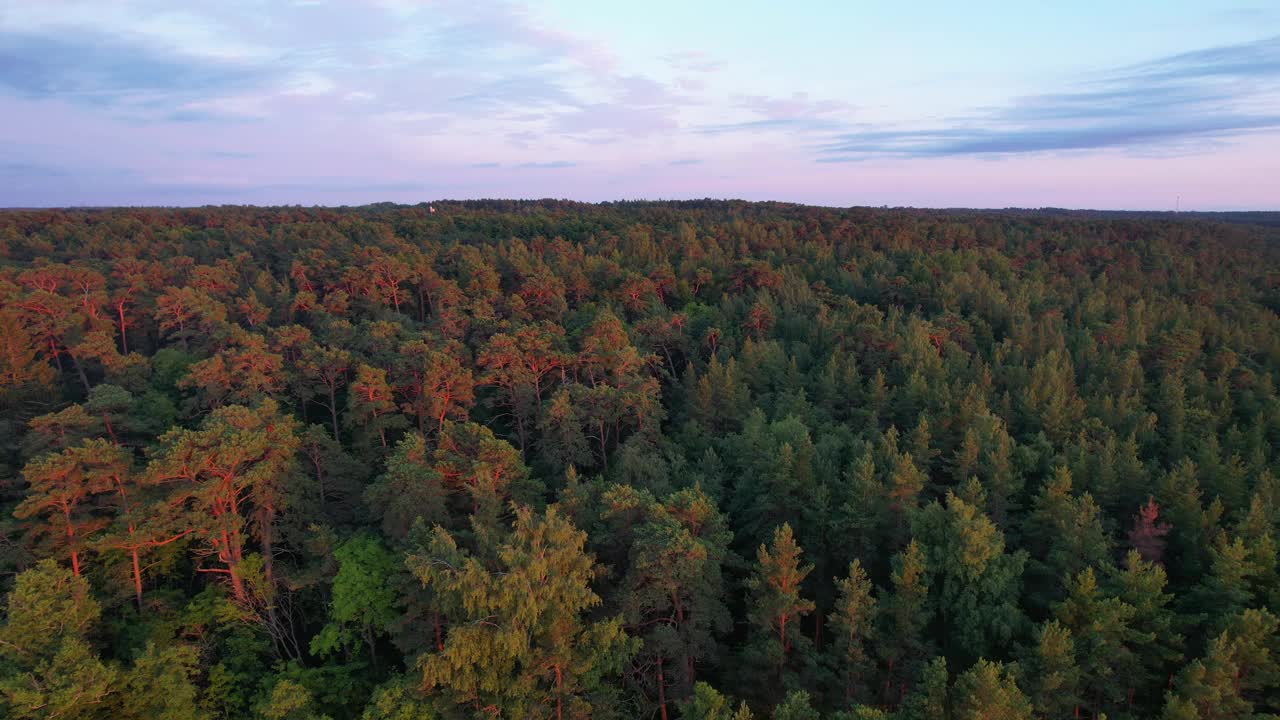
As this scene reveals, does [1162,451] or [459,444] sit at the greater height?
[459,444]

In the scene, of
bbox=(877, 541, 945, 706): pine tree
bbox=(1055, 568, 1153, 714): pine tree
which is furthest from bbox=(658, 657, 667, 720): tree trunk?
bbox=(1055, 568, 1153, 714): pine tree

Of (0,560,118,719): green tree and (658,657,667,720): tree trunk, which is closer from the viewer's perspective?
(0,560,118,719): green tree

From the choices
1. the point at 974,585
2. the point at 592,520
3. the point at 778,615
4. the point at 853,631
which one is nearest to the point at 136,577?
the point at 592,520

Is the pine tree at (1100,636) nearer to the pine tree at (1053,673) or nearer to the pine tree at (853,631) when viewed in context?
the pine tree at (1053,673)

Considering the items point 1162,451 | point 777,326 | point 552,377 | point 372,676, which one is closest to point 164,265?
point 552,377

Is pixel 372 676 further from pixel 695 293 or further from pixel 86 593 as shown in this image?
pixel 695 293

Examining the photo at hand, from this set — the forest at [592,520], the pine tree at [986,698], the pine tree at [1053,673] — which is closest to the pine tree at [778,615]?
the forest at [592,520]

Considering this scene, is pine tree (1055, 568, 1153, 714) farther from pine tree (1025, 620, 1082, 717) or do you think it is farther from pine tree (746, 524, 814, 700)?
pine tree (746, 524, 814, 700)

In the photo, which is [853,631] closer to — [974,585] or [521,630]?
[974,585]
